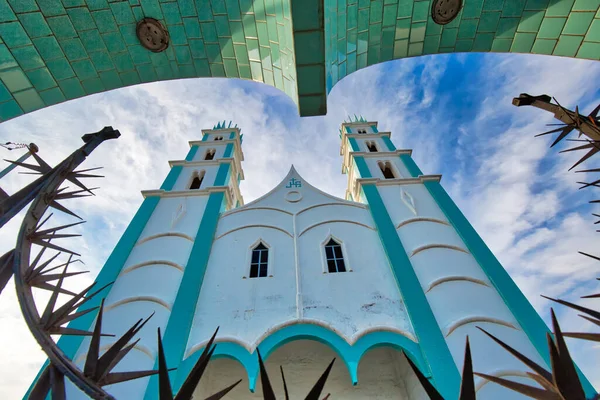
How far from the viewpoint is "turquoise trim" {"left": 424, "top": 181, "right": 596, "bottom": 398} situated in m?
7.24

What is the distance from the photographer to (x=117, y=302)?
8.30 m

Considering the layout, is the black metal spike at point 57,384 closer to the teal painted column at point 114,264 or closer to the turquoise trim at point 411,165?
the teal painted column at point 114,264

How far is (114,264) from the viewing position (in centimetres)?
935

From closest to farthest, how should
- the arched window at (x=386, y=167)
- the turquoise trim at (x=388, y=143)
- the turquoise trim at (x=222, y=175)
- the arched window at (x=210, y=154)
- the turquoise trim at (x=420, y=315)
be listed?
the turquoise trim at (x=420, y=315) → the turquoise trim at (x=222, y=175) → the arched window at (x=386, y=167) → the turquoise trim at (x=388, y=143) → the arched window at (x=210, y=154)

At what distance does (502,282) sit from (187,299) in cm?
803

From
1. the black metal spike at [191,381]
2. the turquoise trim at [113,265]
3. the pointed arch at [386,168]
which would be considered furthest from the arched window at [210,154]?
the black metal spike at [191,381]

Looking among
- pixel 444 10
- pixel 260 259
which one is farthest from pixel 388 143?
pixel 260 259

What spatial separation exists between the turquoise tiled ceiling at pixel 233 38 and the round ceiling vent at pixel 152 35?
0.12 meters

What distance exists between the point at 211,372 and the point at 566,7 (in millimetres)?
11563

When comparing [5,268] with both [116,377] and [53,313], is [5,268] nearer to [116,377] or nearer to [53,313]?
[53,313]

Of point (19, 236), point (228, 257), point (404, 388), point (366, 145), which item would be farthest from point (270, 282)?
point (366, 145)

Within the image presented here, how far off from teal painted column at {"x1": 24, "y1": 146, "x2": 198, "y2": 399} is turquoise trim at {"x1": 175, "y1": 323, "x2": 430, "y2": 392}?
8.25 ft

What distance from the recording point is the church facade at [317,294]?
23.6 ft

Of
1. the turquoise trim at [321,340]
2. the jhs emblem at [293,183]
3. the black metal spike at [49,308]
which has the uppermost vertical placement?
the jhs emblem at [293,183]
